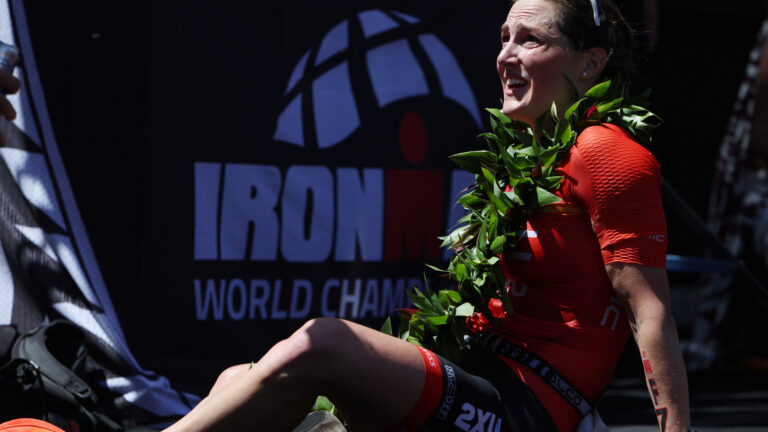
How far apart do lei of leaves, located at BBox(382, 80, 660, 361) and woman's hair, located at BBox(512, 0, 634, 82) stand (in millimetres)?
86

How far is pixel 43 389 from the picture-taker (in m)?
3.41

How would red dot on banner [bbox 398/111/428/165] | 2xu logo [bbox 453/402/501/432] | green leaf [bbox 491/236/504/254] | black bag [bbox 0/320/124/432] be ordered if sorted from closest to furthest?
1. 2xu logo [bbox 453/402/501/432]
2. green leaf [bbox 491/236/504/254]
3. black bag [bbox 0/320/124/432]
4. red dot on banner [bbox 398/111/428/165]

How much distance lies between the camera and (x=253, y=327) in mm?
4496

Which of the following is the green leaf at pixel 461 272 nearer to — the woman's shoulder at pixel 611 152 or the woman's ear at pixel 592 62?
the woman's shoulder at pixel 611 152

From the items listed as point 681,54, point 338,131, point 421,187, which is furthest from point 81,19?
point 681,54

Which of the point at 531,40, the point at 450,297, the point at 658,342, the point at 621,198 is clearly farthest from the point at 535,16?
the point at 658,342

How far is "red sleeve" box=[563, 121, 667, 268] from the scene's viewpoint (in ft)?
7.31

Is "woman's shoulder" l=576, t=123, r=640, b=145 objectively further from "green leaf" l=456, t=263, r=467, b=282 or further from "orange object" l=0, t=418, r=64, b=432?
"orange object" l=0, t=418, r=64, b=432

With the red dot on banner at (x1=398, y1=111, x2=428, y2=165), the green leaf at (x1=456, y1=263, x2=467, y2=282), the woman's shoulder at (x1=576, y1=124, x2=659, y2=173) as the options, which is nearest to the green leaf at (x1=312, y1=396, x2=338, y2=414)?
the green leaf at (x1=456, y1=263, x2=467, y2=282)

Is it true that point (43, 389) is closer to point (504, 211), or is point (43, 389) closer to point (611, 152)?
Result: point (504, 211)

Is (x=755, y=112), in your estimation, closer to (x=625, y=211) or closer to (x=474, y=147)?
(x=474, y=147)

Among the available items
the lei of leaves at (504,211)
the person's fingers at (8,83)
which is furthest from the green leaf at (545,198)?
the person's fingers at (8,83)

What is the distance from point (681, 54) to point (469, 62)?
282 centimetres

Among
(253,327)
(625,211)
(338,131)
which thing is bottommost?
(253,327)
